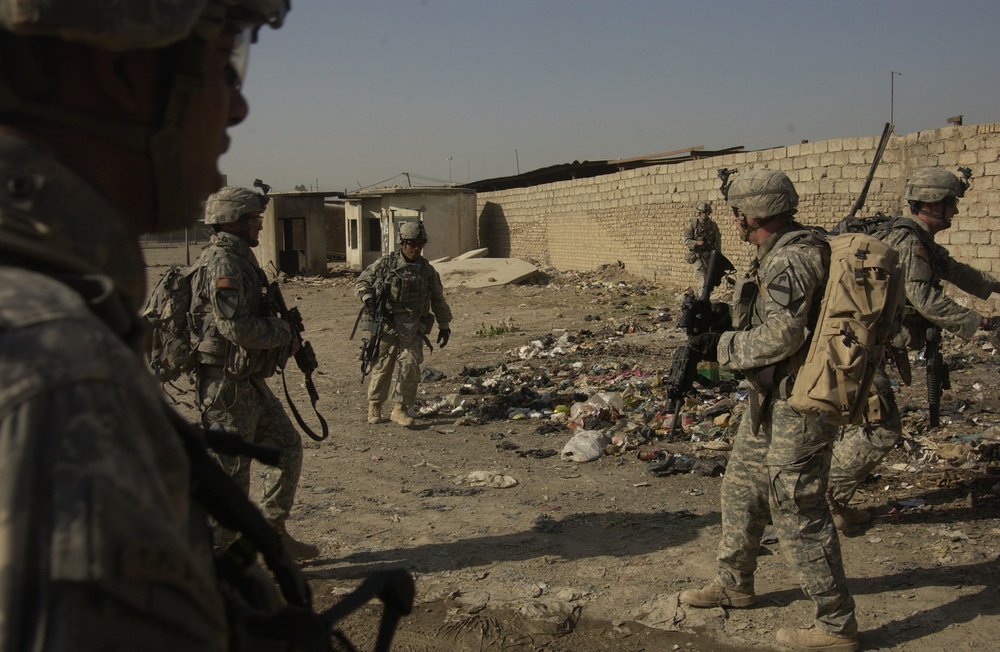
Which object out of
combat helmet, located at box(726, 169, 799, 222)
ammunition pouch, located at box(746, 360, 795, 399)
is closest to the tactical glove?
ammunition pouch, located at box(746, 360, 795, 399)

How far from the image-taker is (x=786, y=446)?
3.49m

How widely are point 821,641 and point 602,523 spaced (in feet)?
5.78

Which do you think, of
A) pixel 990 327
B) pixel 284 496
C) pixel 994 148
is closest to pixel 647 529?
pixel 284 496

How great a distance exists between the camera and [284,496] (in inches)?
175

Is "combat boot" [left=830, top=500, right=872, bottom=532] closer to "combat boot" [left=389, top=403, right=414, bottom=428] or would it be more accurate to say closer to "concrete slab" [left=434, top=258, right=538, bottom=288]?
"combat boot" [left=389, top=403, right=414, bottom=428]

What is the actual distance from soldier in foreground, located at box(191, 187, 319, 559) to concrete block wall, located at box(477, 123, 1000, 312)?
22.2 ft

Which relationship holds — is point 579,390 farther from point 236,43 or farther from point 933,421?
point 236,43

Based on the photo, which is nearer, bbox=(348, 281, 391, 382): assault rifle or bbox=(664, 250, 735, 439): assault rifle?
bbox=(664, 250, 735, 439): assault rifle

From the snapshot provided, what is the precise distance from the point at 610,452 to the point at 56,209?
5810mm

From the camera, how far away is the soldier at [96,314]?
2.25 feet

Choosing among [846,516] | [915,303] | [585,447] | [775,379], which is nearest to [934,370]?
[915,303]

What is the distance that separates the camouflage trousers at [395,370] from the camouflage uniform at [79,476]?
22.2 feet

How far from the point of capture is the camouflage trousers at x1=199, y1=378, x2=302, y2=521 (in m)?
4.35

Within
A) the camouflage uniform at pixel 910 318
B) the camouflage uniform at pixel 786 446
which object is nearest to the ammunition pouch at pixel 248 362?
the camouflage uniform at pixel 786 446
